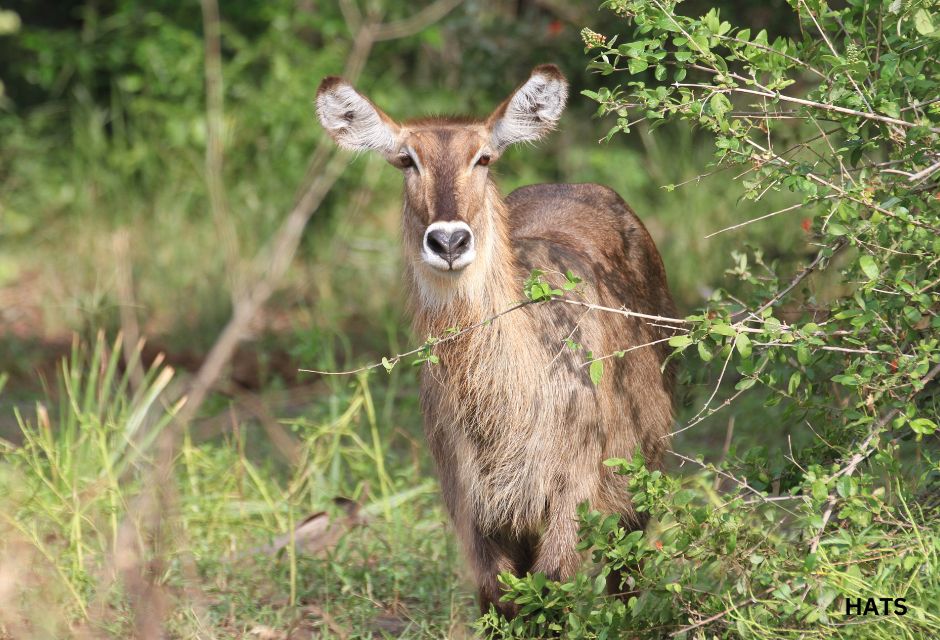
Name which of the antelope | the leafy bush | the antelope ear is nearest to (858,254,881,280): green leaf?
the leafy bush

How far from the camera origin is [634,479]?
3.22 m

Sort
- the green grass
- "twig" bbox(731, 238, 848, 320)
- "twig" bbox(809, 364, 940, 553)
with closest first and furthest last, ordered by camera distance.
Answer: "twig" bbox(809, 364, 940, 553)
"twig" bbox(731, 238, 848, 320)
the green grass

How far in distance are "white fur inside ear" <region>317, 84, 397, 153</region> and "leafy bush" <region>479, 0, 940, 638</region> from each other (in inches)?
34.1

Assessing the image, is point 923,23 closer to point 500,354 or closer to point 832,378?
point 832,378

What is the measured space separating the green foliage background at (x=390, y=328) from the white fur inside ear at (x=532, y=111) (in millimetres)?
374

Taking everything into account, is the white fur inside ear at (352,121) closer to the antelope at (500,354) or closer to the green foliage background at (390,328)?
the antelope at (500,354)

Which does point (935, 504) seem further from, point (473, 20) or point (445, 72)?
point (445, 72)

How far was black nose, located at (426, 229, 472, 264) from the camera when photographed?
3.51 metres

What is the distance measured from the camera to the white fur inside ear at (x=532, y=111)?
13.0 ft

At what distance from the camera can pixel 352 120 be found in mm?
4074

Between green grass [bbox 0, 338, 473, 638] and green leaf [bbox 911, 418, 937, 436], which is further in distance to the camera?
green grass [bbox 0, 338, 473, 638]

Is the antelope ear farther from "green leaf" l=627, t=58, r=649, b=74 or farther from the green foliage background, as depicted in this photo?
"green leaf" l=627, t=58, r=649, b=74

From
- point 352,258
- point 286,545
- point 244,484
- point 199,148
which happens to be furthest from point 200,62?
point 286,545

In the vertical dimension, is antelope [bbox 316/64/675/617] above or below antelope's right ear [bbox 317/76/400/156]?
below
